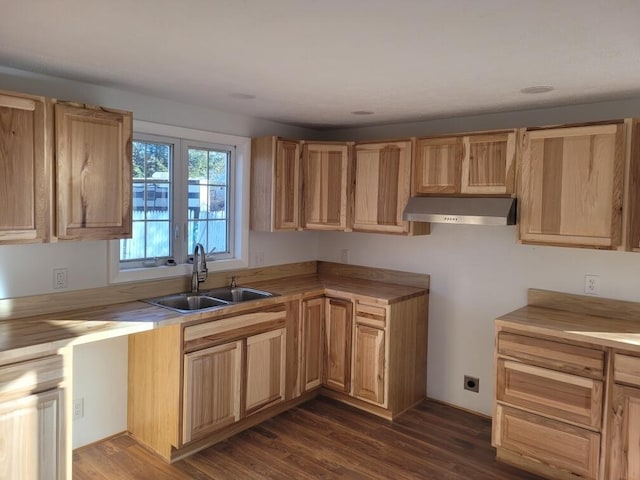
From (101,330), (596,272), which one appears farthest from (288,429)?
(596,272)

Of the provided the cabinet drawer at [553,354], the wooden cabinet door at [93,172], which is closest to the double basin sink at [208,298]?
the wooden cabinet door at [93,172]

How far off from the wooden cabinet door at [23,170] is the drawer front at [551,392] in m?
2.76

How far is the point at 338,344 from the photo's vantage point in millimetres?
3742

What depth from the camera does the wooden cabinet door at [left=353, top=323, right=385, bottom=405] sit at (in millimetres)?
3490

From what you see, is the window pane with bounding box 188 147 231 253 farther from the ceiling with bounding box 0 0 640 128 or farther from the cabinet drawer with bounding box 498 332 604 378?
the cabinet drawer with bounding box 498 332 604 378

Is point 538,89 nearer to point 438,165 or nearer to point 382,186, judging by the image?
point 438,165

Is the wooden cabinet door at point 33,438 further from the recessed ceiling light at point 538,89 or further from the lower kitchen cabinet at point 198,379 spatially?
the recessed ceiling light at point 538,89

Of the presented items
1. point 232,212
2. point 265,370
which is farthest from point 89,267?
A: point 265,370

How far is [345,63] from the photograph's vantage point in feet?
7.40

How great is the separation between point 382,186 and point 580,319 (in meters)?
1.65

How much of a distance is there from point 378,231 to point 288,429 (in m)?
1.63

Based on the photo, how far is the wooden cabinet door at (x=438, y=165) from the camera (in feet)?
10.7

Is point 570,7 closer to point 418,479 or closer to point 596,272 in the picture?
point 596,272

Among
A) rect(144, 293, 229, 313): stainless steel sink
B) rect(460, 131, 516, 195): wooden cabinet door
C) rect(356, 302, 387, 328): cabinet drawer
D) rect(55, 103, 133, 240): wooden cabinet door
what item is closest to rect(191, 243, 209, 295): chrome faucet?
rect(144, 293, 229, 313): stainless steel sink
